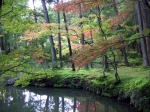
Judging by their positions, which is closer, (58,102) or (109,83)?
(109,83)

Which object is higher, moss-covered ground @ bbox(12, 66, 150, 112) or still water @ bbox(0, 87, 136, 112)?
moss-covered ground @ bbox(12, 66, 150, 112)

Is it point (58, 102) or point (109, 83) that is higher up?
point (109, 83)

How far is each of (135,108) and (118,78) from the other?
2309 mm

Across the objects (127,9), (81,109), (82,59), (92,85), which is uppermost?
(127,9)

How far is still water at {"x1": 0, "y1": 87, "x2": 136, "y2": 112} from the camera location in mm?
9747

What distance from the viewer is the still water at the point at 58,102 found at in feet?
32.0

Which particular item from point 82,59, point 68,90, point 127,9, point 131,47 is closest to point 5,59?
point 82,59

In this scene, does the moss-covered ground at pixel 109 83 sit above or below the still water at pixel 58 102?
above

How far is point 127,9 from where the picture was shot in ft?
32.5

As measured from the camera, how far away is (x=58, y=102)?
11.6m

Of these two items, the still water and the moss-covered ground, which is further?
the still water

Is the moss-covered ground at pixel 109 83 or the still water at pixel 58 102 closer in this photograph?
the moss-covered ground at pixel 109 83

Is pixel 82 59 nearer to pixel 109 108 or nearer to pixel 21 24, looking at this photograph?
pixel 21 24

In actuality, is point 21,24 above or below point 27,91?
above
